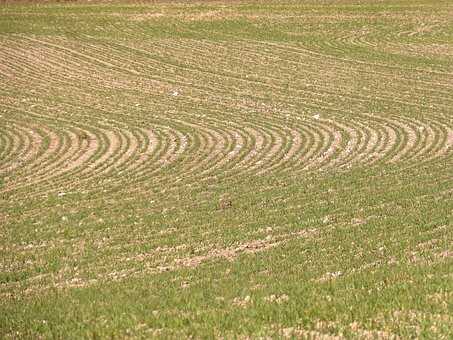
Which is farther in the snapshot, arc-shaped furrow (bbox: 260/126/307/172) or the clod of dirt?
arc-shaped furrow (bbox: 260/126/307/172)

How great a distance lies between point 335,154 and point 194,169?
14.7 feet

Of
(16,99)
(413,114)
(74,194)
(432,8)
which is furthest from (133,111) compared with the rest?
(432,8)

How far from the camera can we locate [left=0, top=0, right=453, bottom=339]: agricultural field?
11.5 meters

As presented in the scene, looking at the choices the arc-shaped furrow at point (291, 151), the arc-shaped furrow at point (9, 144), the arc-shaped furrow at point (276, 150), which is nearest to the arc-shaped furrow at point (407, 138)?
the arc-shaped furrow at point (291, 151)

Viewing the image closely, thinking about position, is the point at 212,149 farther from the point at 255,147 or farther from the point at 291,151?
the point at 291,151

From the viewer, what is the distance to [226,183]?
74.3ft

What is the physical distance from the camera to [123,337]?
10.5 m

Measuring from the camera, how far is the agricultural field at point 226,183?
11.5 m

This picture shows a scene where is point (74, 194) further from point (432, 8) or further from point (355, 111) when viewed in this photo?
point (432, 8)

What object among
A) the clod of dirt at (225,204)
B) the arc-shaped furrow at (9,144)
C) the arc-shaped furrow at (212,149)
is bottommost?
the arc-shaped furrow at (9,144)

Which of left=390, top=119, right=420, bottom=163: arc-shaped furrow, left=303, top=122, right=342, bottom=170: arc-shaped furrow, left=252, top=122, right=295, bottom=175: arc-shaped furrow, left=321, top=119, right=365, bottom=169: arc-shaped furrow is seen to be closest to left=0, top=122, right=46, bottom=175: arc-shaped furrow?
left=252, top=122, right=295, bottom=175: arc-shaped furrow

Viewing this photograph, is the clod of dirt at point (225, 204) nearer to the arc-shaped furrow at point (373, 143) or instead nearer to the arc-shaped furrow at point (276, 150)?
the arc-shaped furrow at point (276, 150)

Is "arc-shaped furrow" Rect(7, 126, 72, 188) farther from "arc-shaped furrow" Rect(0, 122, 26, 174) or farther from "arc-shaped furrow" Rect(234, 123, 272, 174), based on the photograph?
"arc-shaped furrow" Rect(234, 123, 272, 174)

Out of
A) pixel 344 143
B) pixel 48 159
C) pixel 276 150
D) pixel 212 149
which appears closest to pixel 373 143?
pixel 344 143
